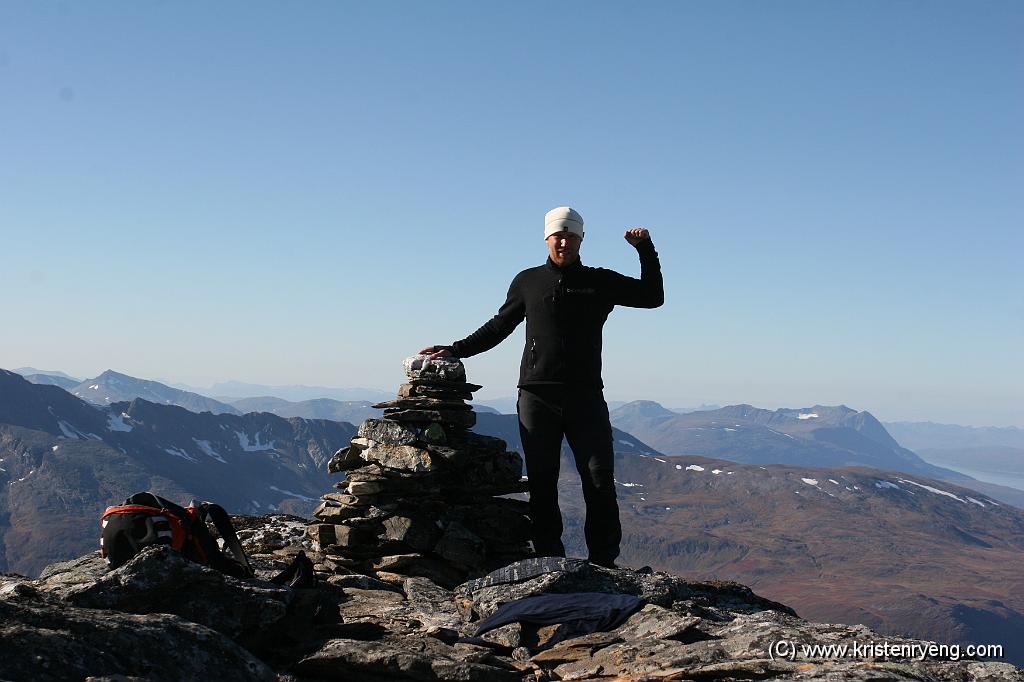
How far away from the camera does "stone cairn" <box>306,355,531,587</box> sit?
14383mm

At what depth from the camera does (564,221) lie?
42.9 ft

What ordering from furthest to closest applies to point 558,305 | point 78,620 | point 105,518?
point 558,305
point 105,518
point 78,620

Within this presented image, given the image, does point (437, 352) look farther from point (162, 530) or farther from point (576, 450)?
point (162, 530)

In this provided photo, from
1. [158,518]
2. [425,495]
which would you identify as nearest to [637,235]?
[425,495]

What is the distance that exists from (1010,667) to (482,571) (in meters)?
8.22

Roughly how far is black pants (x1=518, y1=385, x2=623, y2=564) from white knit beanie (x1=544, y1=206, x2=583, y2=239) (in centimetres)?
246

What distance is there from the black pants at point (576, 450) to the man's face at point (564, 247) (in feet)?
6.63

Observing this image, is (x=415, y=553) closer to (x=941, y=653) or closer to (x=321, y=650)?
(x=321, y=650)

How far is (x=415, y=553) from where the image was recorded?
14367 millimetres

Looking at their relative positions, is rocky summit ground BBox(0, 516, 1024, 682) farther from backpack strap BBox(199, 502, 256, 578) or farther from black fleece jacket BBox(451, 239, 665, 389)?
black fleece jacket BBox(451, 239, 665, 389)

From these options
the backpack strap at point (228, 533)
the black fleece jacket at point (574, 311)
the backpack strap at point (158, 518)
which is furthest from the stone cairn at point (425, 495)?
the backpack strap at point (158, 518)

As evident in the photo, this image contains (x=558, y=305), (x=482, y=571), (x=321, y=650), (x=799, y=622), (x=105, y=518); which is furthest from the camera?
(x=482, y=571)

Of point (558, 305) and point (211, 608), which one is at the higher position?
point (558, 305)

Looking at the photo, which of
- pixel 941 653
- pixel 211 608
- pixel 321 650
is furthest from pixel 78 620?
pixel 941 653
